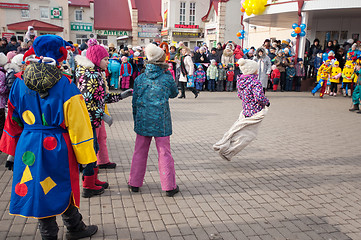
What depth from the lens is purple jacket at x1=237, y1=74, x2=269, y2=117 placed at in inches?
199

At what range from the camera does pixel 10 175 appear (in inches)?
182

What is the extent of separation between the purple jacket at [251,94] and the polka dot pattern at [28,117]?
136 inches

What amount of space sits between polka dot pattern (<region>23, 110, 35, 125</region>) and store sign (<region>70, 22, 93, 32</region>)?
34.5 meters

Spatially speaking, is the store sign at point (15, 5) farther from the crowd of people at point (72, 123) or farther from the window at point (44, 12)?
the crowd of people at point (72, 123)

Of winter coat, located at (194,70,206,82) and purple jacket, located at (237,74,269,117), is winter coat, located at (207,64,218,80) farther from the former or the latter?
purple jacket, located at (237,74,269,117)

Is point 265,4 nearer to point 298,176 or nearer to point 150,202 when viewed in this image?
point 298,176

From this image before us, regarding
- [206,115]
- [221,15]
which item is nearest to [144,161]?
[206,115]

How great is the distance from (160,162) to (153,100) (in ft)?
2.60

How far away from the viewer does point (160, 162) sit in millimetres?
4000

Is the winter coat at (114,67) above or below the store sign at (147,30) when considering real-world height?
below

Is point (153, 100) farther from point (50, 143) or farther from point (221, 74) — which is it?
point (221, 74)

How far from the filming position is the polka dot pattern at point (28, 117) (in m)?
2.57

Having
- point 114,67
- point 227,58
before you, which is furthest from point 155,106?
point 227,58

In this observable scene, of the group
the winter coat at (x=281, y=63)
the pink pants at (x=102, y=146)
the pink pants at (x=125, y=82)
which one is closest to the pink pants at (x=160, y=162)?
the pink pants at (x=102, y=146)
